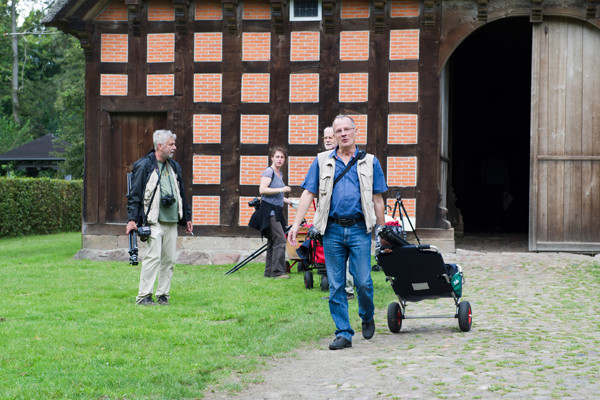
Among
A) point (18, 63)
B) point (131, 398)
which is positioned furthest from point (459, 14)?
point (18, 63)

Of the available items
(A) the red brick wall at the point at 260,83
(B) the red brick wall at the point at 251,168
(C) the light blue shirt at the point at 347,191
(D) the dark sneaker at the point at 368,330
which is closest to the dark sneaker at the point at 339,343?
(D) the dark sneaker at the point at 368,330

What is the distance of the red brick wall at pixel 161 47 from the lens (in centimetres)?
1476

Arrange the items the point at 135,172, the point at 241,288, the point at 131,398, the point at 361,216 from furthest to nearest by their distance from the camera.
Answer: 1. the point at 241,288
2. the point at 135,172
3. the point at 361,216
4. the point at 131,398

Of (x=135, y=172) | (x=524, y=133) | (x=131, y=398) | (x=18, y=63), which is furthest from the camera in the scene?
(x=18, y=63)

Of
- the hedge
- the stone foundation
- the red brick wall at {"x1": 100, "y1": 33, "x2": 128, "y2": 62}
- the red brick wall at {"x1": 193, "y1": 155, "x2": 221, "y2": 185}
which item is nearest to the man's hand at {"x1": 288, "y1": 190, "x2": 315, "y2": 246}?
the stone foundation

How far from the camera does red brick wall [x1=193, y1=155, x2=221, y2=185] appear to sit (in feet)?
48.1

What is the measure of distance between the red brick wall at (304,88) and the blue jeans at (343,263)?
7659 mm

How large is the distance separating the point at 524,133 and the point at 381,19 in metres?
10.5

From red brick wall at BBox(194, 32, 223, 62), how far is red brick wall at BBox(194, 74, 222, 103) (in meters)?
0.30

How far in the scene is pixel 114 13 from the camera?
14.9 meters

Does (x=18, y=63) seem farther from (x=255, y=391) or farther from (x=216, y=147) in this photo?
(x=255, y=391)

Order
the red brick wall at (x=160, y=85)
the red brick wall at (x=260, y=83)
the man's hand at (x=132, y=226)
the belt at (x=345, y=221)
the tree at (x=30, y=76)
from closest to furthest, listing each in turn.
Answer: the belt at (x=345, y=221) → the man's hand at (x=132, y=226) → the red brick wall at (x=260, y=83) → the red brick wall at (x=160, y=85) → the tree at (x=30, y=76)

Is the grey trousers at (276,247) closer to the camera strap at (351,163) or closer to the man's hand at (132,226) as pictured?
the man's hand at (132,226)

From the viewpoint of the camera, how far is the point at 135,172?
8.91m
